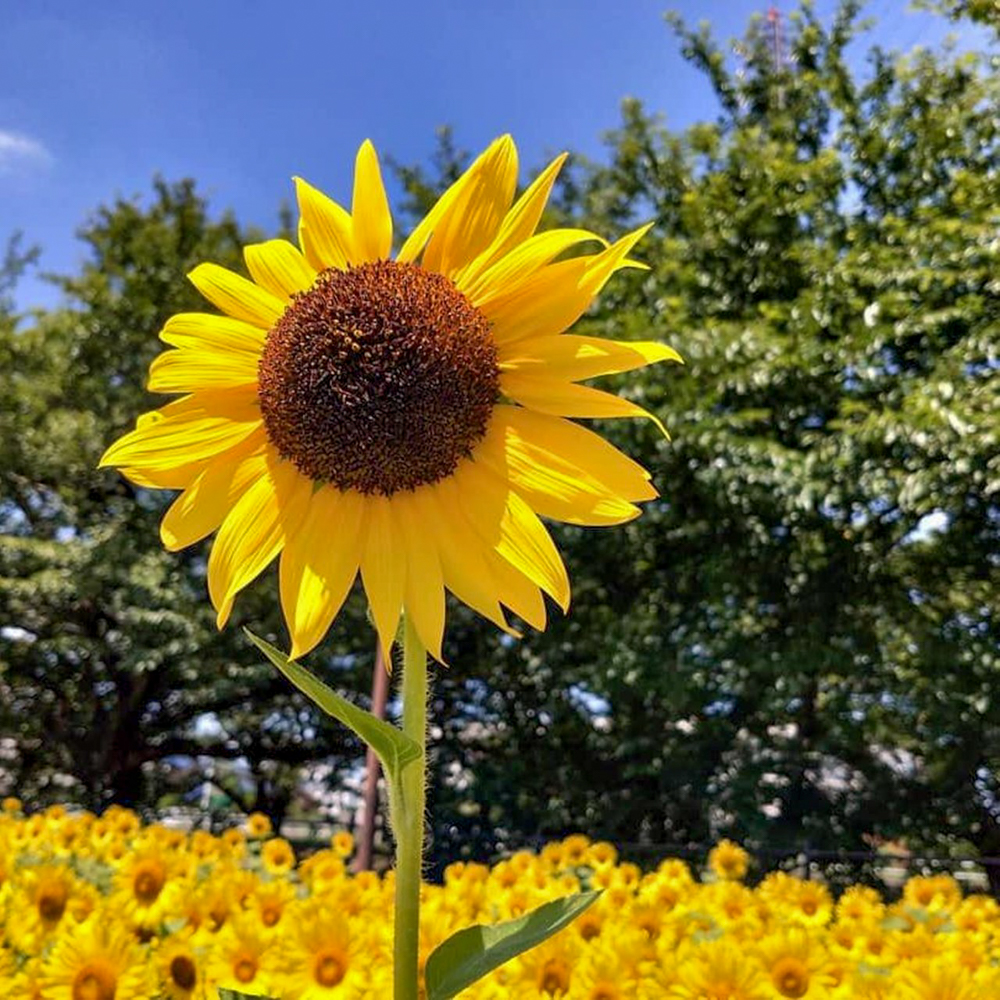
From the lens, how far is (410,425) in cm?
83

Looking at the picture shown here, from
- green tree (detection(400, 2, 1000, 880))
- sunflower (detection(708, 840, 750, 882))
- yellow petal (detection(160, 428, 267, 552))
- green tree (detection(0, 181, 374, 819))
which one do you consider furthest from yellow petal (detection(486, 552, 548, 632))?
green tree (detection(0, 181, 374, 819))

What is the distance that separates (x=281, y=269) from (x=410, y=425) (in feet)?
0.70

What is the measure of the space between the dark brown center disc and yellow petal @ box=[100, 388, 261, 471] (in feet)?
0.16

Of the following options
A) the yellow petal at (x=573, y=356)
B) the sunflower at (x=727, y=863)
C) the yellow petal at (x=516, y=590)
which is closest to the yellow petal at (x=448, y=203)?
the yellow petal at (x=573, y=356)

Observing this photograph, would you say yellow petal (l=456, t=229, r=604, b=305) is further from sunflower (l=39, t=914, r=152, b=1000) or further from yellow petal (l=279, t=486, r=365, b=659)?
sunflower (l=39, t=914, r=152, b=1000)

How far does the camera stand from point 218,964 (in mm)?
1249

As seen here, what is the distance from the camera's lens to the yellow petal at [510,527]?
0.80 metres

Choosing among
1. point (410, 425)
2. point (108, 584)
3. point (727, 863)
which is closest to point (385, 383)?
point (410, 425)

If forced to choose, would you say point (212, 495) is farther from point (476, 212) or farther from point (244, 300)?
point (476, 212)

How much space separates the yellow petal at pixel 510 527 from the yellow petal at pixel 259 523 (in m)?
0.14

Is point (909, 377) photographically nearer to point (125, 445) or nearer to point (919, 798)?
point (919, 798)

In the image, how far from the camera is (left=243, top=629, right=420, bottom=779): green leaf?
2.21 ft

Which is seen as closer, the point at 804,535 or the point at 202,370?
the point at 202,370

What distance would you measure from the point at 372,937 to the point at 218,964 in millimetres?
188
